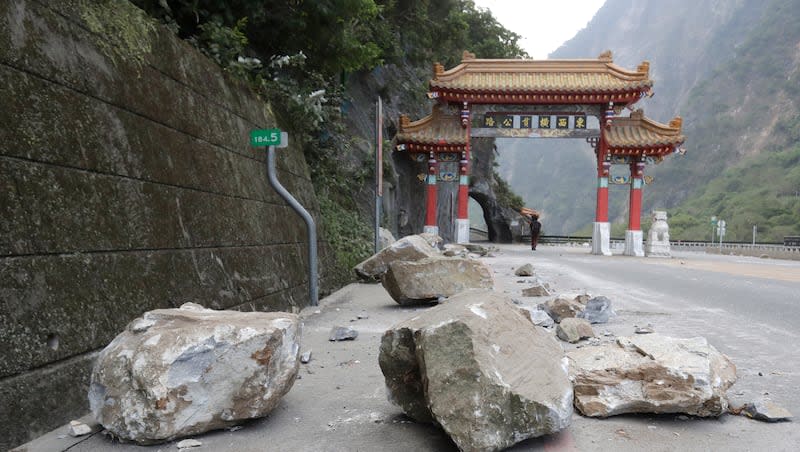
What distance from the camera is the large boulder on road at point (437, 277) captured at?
5.52 metres

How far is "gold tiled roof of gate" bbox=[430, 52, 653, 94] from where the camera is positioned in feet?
52.4

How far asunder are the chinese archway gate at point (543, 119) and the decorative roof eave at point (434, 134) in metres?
0.03

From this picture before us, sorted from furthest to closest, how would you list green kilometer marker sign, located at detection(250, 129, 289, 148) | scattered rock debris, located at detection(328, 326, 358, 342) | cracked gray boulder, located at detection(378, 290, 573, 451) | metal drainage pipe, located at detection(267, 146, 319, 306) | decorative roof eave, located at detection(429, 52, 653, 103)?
decorative roof eave, located at detection(429, 52, 653, 103)
metal drainage pipe, located at detection(267, 146, 319, 306)
green kilometer marker sign, located at detection(250, 129, 289, 148)
scattered rock debris, located at detection(328, 326, 358, 342)
cracked gray boulder, located at detection(378, 290, 573, 451)

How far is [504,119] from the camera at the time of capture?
17.4 meters

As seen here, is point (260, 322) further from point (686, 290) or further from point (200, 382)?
point (686, 290)

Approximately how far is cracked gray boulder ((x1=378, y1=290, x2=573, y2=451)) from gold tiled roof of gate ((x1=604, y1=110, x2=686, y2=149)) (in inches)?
623

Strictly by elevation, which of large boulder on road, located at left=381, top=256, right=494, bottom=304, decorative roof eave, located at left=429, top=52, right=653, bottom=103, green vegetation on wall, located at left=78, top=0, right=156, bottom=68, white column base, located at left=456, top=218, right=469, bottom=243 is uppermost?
decorative roof eave, located at left=429, top=52, right=653, bottom=103

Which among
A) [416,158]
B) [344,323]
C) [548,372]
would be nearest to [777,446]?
[548,372]

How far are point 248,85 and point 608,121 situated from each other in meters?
14.2

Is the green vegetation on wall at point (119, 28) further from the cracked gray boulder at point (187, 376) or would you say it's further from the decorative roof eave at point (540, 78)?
the decorative roof eave at point (540, 78)

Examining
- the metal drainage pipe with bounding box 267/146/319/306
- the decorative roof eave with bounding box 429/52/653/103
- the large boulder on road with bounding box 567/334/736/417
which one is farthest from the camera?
the decorative roof eave with bounding box 429/52/653/103

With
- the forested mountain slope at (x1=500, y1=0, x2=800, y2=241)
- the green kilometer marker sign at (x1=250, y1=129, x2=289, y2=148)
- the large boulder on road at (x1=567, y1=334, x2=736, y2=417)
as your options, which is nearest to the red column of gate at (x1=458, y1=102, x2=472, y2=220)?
the green kilometer marker sign at (x1=250, y1=129, x2=289, y2=148)

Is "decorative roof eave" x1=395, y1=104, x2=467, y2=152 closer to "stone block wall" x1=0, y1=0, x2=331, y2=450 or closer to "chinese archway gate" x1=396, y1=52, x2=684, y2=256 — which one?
"chinese archway gate" x1=396, y1=52, x2=684, y2=256

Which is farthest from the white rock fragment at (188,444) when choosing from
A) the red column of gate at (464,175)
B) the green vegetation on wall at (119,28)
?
the red column of gate at (464,175)
